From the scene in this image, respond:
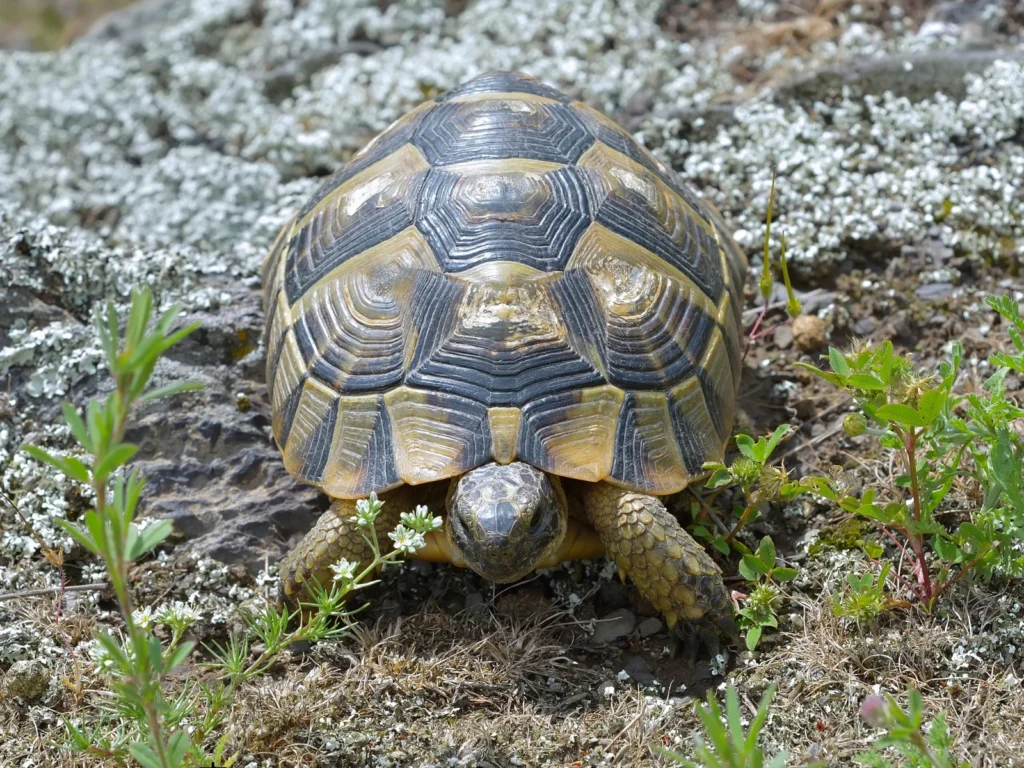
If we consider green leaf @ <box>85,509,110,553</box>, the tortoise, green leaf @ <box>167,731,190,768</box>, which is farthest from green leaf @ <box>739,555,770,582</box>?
green leaf @ <box>85,509,110,553</box>

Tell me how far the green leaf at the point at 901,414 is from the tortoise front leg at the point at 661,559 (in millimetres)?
655

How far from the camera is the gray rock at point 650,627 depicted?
3.07 meters

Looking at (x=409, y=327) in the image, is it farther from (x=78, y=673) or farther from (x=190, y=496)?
(x=78, y=673)

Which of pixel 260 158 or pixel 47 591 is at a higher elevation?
pixel 260 158

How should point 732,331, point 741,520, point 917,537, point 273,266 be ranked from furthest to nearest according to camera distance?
point 273,266 → point 732,331 → point 741,520 → point 917,537

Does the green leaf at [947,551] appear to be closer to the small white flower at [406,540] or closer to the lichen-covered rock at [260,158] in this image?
the small white flower at [406,540]

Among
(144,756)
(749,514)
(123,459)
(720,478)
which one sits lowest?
(749,514)

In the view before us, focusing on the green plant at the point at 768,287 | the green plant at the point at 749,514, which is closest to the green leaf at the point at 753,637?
the green plant at the point at 749,514

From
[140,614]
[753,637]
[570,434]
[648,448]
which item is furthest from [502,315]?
[140,614]

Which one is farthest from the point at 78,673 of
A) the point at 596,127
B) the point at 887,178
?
the point at 887,178

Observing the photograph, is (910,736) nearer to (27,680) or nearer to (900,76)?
(27,680)

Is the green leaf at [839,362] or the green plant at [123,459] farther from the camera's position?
the green leaf at [839,362]

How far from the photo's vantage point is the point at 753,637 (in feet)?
9.31

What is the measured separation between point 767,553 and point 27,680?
6.68ft
